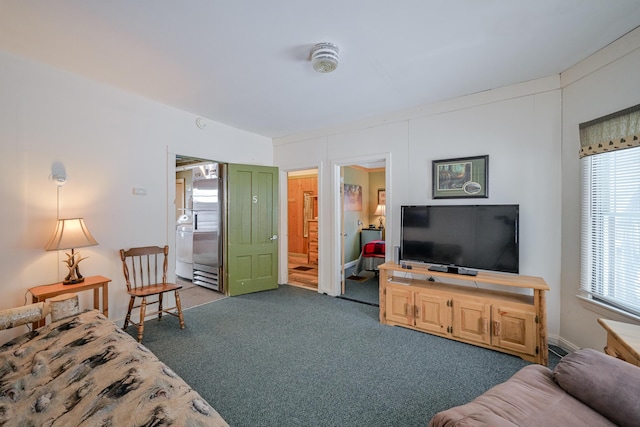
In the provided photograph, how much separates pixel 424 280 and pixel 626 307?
1630 millimetres

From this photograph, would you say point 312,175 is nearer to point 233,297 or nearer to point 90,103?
point 233,297

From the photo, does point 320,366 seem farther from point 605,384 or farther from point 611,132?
point 611,132

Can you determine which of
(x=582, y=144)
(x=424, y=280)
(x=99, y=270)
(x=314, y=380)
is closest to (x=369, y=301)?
(x=424, y=280)

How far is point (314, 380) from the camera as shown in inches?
83.7

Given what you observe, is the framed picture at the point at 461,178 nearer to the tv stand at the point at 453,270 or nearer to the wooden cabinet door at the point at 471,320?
the tv stand at the point at 453,270

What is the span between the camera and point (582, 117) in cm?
243

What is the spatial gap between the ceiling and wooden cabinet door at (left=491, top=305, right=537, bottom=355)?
229cm

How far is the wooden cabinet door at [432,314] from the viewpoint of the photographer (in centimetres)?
279

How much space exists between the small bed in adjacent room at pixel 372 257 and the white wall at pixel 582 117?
2900mm

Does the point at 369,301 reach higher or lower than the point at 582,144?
lower

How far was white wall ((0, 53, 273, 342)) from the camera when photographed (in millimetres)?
2381

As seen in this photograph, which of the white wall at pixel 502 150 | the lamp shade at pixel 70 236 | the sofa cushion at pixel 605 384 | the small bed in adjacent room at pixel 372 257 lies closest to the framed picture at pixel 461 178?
the white wall at pixel 502 150

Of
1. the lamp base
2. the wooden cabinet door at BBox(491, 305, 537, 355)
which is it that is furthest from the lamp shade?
the wooden cabinet door at BBox(491, 305, 537, 355)

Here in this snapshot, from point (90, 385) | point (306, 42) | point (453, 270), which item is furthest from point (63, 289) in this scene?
point (453, 270)
